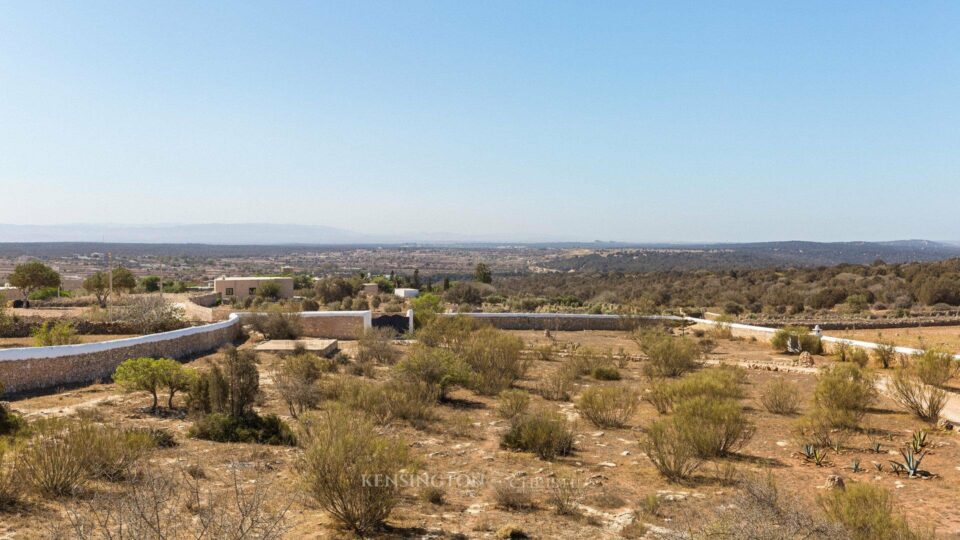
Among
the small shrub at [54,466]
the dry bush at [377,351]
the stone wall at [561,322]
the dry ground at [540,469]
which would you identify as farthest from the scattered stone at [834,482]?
the stone wall at [561,322]

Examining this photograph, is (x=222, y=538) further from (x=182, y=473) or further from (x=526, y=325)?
(x=526, y=325)

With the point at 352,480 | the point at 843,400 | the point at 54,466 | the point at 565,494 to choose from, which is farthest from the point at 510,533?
the point at 843,400

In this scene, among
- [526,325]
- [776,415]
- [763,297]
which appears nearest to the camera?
[776,415]

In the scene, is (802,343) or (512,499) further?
(802,343)

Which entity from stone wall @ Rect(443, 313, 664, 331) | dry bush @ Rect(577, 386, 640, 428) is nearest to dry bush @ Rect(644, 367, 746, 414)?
dry bush @ Rect(577, 386, 640, 428)

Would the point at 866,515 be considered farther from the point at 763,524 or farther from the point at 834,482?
the point at 834,482

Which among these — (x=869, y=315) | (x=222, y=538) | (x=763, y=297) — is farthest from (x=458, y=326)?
(x=763, y=297)
